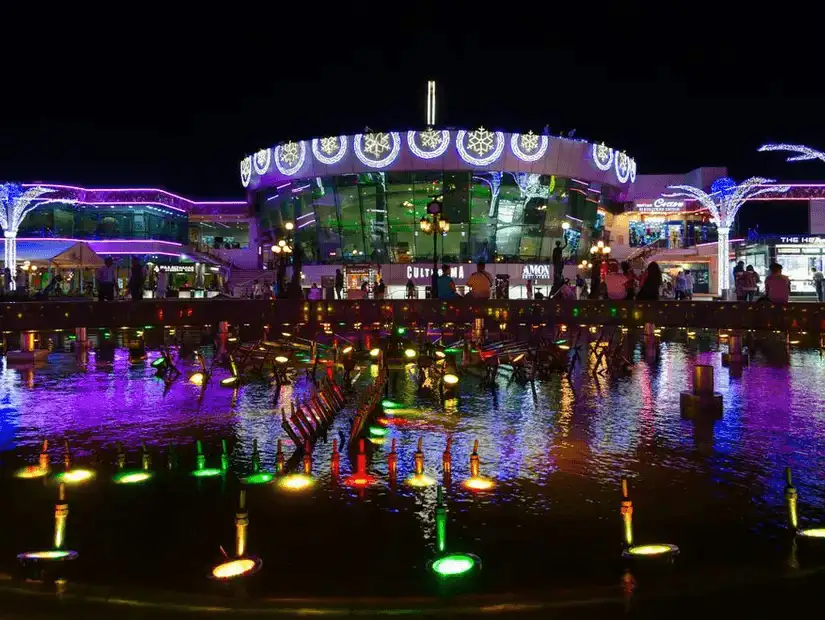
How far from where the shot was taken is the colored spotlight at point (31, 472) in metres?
7.20

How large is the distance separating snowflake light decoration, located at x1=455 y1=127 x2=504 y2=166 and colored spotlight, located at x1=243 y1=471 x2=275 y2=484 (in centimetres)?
4698

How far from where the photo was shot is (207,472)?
7324mm

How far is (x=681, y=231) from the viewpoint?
7025 cm

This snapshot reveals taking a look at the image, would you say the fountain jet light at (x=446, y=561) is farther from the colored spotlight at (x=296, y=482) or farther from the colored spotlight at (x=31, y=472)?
the colored spotlight at (x=31, y=472)

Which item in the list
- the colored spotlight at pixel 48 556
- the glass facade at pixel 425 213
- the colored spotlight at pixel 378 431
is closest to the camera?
the colored spotlight at pixel 48 556

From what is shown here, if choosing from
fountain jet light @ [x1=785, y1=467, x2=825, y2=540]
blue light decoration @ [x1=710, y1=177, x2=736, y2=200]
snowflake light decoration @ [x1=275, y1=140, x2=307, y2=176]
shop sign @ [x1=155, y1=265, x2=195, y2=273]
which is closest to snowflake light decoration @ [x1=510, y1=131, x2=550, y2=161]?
blue light decoration @ [x1=710, y1=177, x2=736, y2=200]

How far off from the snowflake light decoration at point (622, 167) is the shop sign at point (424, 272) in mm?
14647

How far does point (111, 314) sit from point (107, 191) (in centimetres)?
4215

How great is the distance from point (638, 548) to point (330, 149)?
50.4 m

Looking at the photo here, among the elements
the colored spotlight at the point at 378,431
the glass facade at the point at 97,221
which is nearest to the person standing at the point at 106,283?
the colored spotlight at the point at 378,431

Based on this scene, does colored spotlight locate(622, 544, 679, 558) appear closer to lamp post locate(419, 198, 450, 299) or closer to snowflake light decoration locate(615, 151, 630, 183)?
lamp post locate(419, 198, 450, 299)

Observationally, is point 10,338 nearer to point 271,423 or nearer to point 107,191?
point 271,423

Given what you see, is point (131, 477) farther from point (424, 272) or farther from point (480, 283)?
point (424, 272)

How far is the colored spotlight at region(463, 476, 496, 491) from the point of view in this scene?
6723mm
